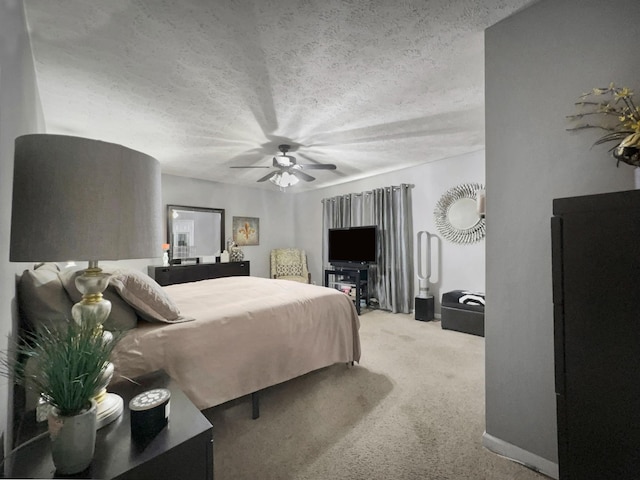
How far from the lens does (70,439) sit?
68 cm

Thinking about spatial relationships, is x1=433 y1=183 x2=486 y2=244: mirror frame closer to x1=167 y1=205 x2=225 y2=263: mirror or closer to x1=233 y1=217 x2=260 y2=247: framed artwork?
x1=233 y1=217 x2=260 y2=247: framed artwork

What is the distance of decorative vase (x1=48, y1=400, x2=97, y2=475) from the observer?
2.21ft

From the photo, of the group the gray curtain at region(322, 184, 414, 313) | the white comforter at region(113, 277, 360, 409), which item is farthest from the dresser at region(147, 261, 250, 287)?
the gray curtain at region(322, 184, 414, 313)

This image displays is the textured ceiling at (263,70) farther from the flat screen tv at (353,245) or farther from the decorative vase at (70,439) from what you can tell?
the flat screen tv at (353,245)

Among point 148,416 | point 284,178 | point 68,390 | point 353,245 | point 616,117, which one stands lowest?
point 148,416

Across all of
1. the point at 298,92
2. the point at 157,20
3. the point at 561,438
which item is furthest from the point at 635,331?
the point at 157,20

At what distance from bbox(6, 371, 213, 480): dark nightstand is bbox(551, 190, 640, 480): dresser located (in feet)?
4.31

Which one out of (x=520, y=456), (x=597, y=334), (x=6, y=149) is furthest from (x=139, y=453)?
(x=520, y=456)

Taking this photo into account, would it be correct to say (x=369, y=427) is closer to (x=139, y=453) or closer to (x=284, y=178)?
(x=139, y=453)

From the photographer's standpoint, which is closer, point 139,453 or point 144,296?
point 139,453

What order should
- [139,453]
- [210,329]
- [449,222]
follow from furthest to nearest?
1. [449,222]
2. [210,329]
3. [139,453]

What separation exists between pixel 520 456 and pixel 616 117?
1725 millimetres

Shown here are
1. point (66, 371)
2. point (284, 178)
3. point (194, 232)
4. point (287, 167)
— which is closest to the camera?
point (66, 371)

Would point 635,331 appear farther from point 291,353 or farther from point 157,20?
point 157,20
